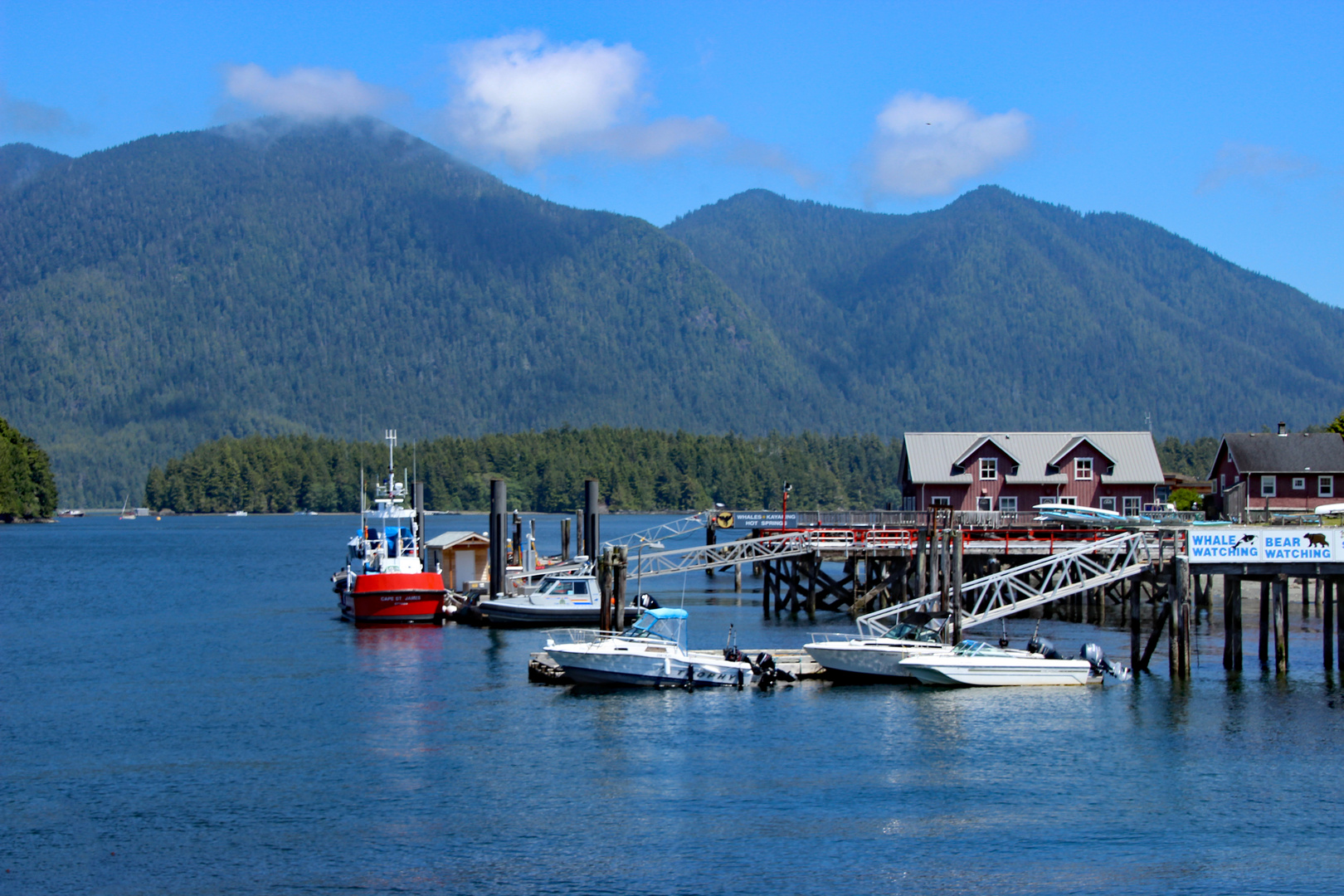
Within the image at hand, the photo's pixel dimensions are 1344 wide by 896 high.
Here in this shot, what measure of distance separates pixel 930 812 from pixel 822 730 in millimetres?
8308

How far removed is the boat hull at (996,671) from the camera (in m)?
47.1

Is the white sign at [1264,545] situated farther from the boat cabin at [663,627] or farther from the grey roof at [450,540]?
the grey roof at [450,540]

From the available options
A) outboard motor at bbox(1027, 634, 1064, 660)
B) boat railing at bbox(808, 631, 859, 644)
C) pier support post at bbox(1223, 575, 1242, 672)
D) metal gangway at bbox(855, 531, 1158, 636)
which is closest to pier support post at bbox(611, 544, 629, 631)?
boat railing at bbox(808, 631, 859, 644)

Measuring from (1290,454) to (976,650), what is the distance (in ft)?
157

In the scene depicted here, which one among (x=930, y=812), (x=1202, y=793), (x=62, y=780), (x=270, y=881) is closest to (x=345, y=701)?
(x=62, y=780)

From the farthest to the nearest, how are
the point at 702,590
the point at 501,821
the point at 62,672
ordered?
the point at 702,590 < the point at 62,672 < the point at 501,821

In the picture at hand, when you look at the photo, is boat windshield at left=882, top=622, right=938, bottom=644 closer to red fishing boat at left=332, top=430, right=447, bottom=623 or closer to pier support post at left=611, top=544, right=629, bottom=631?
pier support post at left=611, top=544, right=629, bottom=631

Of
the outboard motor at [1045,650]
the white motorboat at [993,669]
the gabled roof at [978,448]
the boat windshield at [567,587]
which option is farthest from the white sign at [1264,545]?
the gabled roof at [978,448]

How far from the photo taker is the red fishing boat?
68.3 meters

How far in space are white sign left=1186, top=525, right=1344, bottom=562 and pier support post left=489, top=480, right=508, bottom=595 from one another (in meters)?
34.0

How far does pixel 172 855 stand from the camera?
29422 mm

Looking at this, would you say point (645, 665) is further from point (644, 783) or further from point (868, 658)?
point (644, 783)

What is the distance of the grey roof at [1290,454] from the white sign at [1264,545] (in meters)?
39.0

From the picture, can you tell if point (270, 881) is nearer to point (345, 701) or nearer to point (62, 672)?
point (345, 701)
